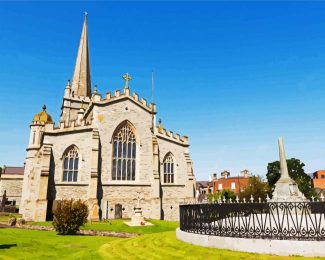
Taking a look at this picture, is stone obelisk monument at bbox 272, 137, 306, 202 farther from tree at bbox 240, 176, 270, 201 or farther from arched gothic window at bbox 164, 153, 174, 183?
tree at bbox 240, 176, 270, 201

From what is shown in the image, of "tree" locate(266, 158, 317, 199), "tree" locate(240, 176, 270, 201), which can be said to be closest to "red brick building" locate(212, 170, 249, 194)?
"tree" locate(266, 158, 317, 199)

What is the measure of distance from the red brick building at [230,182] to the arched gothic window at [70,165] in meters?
50.2

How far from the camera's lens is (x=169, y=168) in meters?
37.3

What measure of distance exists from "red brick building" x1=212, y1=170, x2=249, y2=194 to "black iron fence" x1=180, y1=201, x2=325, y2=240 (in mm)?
60755

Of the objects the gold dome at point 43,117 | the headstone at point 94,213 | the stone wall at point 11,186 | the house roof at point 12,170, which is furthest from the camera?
the house roof at point 12,170

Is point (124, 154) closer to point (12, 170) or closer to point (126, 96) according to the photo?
point (126, 96)

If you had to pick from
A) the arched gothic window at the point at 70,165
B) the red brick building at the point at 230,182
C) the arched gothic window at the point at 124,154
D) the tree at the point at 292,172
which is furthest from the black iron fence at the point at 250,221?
the red brick building at the point at 230,182

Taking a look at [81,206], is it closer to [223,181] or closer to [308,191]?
[308,191]

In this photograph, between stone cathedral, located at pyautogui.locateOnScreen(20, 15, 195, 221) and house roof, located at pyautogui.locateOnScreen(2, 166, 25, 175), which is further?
house roof, located at pyautogui.locateOnScreen(2, 166, 25, 175)

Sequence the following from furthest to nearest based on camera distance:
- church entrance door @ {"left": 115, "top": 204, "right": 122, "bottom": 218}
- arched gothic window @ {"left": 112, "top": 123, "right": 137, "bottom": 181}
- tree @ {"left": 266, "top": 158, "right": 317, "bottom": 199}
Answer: tree @ {"left": 266, "top": 158, "right": 317, "bottom": 199} → arched gothic window @ {"left": 112, "top": 123, "right": 137, "bottom": 181} → church entrance door @ {"left": 115, "top": 204, "right": 122, "bottom": 218}

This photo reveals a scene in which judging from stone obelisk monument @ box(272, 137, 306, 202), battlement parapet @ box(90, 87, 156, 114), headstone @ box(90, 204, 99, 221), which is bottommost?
headstone @ box(90, 204, 99, 221)

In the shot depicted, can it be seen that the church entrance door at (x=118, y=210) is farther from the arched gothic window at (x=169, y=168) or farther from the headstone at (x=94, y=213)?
the arched gothic window at (x=169, y=168)

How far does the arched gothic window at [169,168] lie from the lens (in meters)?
36.8

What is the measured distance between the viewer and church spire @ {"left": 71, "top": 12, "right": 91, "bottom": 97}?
158 feet
